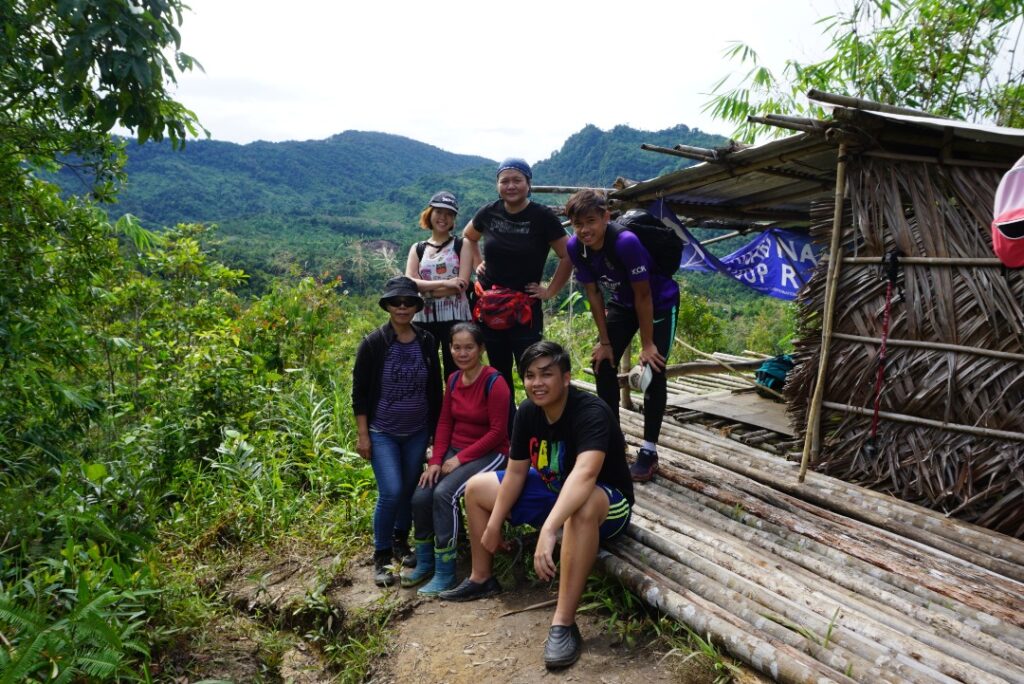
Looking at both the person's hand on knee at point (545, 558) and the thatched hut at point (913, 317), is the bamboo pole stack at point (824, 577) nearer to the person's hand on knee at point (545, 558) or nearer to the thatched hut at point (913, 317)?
the thatched hut at point (913, 317)

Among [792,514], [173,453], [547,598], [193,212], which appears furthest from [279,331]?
[193,212]

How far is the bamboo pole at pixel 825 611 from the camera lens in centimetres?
204

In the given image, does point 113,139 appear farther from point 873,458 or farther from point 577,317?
point 577,317

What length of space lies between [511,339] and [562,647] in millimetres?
1835

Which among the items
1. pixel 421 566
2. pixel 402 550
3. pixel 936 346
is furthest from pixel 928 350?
pixel 402 550

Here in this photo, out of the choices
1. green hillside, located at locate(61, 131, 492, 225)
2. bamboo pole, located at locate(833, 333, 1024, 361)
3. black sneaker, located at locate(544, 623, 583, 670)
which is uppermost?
green hillside, located at locate(61, 131, 492, 225)

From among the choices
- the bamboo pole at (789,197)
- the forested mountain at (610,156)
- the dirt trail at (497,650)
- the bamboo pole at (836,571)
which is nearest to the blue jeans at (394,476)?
the dirt trail at (497,650)

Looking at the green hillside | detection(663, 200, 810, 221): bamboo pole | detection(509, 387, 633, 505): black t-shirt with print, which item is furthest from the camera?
the green hillside

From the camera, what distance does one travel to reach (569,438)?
9.14ft

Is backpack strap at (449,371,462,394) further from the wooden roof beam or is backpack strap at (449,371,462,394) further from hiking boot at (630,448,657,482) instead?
the wooden roof beam

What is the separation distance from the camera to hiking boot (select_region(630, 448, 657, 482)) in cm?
388

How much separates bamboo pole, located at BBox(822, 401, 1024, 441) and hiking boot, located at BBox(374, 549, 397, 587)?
Answer: 2.89 m

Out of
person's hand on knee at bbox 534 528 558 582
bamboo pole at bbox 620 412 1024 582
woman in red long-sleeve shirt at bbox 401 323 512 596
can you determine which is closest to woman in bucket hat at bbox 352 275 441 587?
woman in red long-sleeve shirt at bbox 401 323 512 596

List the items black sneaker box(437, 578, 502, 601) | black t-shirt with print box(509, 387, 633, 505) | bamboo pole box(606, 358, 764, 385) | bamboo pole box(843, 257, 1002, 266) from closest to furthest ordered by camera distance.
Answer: black t-shirt with print box(509, 387, 633, 505)
black sneaker box(437, 578, 502, 601)
bamboo pole box(843, 257, 1002, 266)
bamboo pole box(606, 358, 764, 385)
